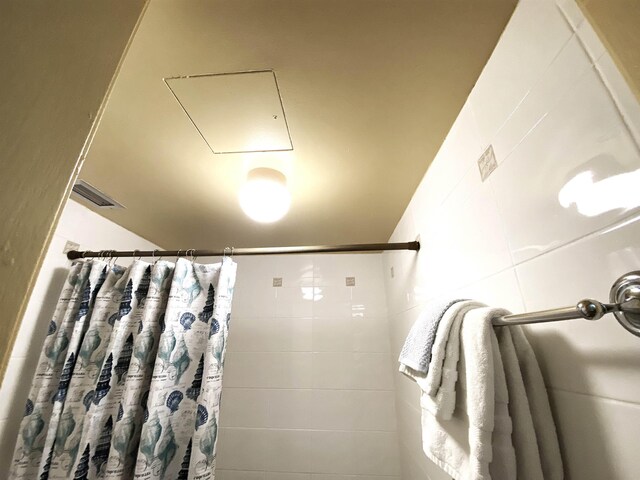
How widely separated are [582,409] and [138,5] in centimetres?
98

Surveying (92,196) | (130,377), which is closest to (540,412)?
(130,377)

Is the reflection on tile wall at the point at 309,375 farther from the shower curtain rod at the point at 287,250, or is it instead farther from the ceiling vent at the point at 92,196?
the ceiling vent at the point at 92,196

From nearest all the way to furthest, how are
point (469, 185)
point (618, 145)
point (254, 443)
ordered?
1. point (618, 145)
2. point (469, 185)
3. point (254, 443)

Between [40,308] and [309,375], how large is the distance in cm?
141

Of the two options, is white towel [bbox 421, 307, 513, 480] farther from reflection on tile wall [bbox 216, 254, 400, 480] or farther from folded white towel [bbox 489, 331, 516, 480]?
reflection on tile wall [bbox 216, 254, 400, 480]

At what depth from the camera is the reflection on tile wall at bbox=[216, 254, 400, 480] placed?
154 cm

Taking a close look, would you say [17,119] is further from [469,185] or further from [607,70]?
[469,185]

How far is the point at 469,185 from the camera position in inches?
28.8

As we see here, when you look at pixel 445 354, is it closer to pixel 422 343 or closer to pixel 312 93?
pixel 422 343

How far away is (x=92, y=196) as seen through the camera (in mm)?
1236

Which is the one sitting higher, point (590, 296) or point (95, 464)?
point (590, 296)

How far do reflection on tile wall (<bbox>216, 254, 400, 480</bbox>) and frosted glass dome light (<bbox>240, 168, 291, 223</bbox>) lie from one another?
3.06 feet

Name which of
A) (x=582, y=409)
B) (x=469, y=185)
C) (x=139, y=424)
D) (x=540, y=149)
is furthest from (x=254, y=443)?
(x=540, y=149)

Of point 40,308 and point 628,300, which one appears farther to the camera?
point 40,308
